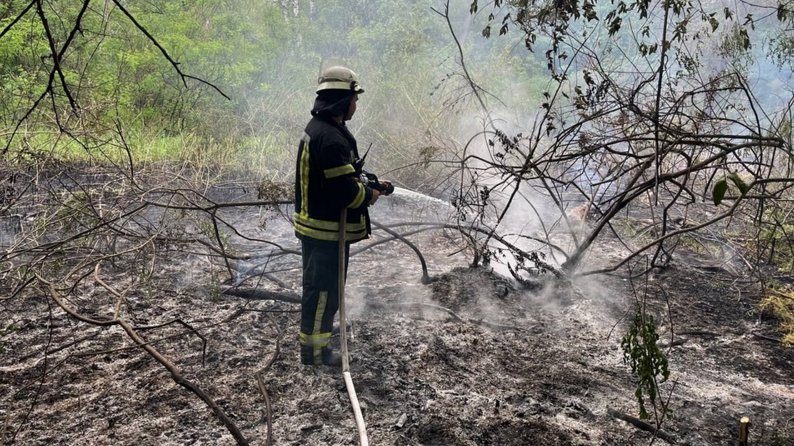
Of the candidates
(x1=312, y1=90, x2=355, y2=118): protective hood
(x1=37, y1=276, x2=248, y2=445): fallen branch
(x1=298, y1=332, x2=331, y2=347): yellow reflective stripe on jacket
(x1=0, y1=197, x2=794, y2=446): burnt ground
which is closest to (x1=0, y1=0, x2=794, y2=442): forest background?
(x1=0, y1=197, x2=794, y2=446): burnt ground

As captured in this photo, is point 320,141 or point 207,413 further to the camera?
point 320,141

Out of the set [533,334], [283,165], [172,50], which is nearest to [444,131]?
[283,165]

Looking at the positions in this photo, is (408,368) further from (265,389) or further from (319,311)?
(265,389)

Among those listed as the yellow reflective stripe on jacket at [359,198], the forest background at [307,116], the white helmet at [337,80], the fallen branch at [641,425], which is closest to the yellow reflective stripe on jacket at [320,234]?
the yellow reflective stripe on jacket at [359,198]

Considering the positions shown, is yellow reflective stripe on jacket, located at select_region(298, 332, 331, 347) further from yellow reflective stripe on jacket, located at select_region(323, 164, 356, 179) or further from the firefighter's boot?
→ yellow reflective stripe on jacket, located at select_region(323, 164, 356, 179)

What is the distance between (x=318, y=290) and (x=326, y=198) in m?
0.65

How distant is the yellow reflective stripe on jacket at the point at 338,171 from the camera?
11.0ft

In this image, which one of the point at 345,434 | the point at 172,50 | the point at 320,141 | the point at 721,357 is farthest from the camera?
the point at 172,50

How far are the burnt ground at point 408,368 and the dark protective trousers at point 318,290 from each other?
23 cm

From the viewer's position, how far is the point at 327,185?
134 inches

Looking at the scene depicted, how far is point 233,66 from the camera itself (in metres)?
9.66

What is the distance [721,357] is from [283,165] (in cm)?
663

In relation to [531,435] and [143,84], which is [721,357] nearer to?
[531,435]

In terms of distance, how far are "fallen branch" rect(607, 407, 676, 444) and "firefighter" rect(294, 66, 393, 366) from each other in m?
1.87
